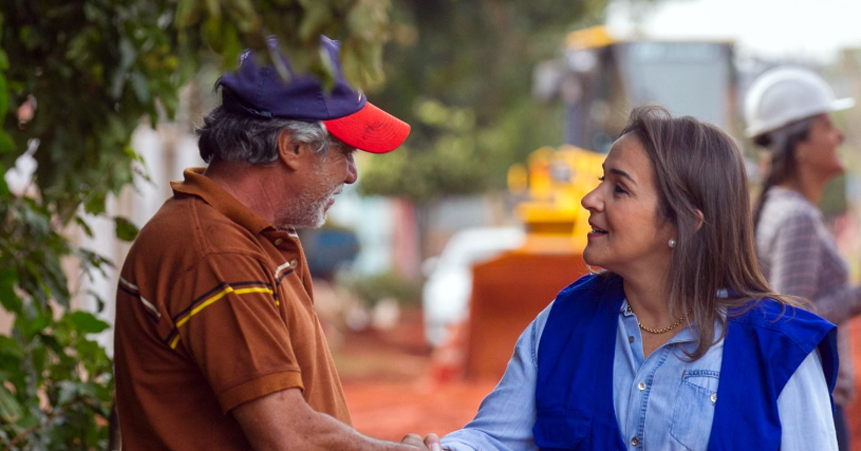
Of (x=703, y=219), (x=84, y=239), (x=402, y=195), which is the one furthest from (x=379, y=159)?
(x=703, y=219)

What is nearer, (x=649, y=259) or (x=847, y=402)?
(x=649, y=259)

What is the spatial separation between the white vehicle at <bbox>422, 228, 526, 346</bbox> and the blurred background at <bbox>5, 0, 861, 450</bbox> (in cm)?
4

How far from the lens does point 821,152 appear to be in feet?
13.2

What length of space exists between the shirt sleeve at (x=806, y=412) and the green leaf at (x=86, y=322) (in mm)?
1921

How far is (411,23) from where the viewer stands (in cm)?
1302

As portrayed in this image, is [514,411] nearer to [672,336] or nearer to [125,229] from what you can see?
[672,336]

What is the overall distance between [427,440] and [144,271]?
83cm

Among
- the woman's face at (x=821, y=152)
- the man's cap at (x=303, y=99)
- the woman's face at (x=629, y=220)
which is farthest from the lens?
the woman's face at (x=821, y=152)

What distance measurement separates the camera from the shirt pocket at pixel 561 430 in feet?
7.82

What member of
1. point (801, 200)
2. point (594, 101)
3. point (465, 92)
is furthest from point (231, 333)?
point (465, 92)

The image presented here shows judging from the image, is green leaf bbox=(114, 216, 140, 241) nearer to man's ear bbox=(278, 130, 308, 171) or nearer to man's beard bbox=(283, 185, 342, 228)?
man's beard bbox=(283, 185, 342, 228)

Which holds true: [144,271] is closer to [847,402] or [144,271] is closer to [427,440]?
[427,440]

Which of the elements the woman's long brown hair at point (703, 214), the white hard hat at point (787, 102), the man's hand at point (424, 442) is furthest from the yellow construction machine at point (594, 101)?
the woman's long brown hair at point (703, 214)

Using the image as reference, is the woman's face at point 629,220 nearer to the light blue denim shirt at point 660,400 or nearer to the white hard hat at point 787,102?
the light blue denim shirt at point 660,400
